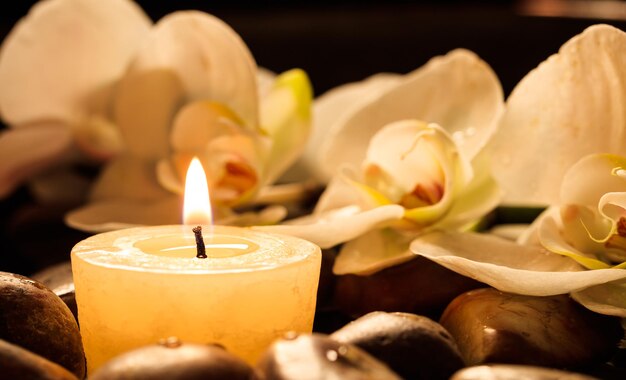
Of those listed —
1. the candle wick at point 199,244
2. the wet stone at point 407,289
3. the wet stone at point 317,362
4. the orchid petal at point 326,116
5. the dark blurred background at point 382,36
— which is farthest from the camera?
the dark blurred background at point 382,36

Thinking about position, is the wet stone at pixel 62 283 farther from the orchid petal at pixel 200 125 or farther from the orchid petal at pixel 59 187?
the orchid petal at pixel 59 187

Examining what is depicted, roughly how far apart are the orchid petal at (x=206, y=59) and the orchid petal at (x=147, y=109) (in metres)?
0.01

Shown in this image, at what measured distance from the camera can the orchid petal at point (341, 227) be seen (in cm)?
54

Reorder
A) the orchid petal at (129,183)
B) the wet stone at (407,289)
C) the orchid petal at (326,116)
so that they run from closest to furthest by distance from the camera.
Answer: the wet stone at (407,289) → the orchid petal at (129,183) → the orchid petal at (326,116)

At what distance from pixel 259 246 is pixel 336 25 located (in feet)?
2.69

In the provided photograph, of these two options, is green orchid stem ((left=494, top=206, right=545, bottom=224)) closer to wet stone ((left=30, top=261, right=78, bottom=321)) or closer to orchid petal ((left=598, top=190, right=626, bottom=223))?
orchid petal ((left=598, top=190, right=626, bottom=223))

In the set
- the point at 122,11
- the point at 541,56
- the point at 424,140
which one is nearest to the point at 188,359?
the point at 424,140

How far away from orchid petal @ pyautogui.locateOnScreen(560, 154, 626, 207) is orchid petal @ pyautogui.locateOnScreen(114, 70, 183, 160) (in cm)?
35

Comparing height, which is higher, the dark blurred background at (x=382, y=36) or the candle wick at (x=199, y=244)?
the candle wick at (x=199, y=244)

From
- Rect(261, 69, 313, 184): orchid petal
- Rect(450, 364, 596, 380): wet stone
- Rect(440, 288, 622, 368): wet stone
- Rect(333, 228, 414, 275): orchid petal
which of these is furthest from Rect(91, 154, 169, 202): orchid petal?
Rect(450, 364, 596, 380): wet stone

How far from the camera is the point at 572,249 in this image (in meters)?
0.53

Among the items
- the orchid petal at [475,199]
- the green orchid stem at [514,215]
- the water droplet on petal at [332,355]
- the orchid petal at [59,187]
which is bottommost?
the orchid petal at [59,187]

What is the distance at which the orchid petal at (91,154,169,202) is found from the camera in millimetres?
776

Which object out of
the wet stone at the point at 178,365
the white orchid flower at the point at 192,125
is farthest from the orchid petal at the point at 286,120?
the wet stone at the point at 178,365
